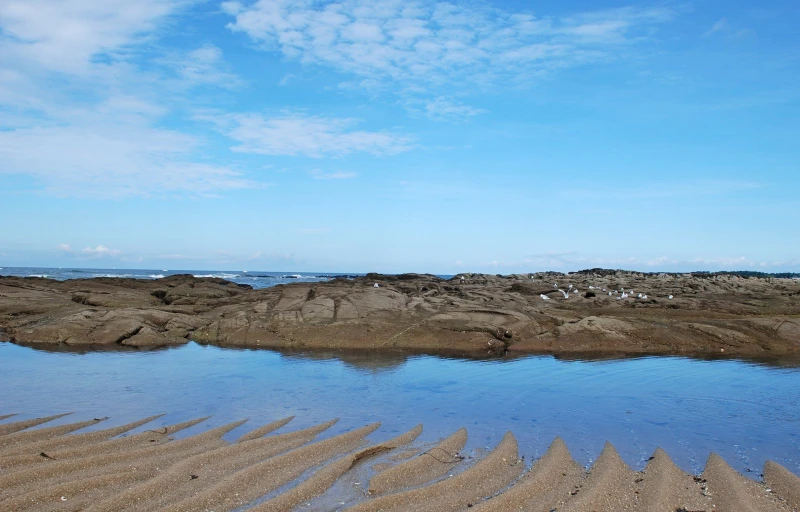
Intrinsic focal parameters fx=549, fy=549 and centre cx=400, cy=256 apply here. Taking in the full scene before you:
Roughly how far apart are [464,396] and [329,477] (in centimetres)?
760

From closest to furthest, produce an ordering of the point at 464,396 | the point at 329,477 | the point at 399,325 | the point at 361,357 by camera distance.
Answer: the point at 329,477, the point at 464,396, the point at 361,357, the point at 399,325

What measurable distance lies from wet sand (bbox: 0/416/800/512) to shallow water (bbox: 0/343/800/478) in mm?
687

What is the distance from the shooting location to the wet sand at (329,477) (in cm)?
814

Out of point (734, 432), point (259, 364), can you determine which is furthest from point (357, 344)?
point (734, 432)

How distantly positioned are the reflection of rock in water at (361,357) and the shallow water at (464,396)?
0.09 meters

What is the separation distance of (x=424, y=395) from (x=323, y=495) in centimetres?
789

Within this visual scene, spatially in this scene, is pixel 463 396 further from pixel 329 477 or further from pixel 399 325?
pixel 399 325

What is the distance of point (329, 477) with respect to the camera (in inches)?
362

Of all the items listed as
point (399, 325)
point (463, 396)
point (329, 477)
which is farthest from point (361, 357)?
point (329, 477)

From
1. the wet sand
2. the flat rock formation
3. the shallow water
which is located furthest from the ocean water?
the flat rock formation

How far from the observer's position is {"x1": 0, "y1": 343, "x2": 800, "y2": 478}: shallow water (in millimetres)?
12148

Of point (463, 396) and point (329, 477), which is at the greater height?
point (329, 477)

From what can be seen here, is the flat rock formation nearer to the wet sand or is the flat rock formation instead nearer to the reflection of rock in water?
the reflection of rock in water

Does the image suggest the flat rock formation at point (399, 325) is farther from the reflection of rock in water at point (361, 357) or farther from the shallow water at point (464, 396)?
the shallow water at point (464, 396)
